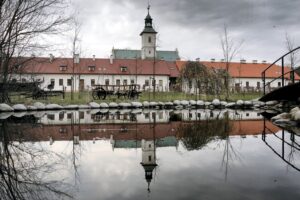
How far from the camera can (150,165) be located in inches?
231

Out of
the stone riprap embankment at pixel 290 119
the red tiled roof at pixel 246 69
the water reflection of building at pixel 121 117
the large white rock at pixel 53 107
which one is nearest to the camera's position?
the stone riprap embankment at pixel 290 119

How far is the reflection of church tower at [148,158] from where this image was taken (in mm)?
5280

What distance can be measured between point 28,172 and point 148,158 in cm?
213

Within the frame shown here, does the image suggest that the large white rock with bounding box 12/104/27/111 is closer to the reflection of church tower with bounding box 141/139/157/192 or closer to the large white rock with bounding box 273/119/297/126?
the reflection of church tower with bounding box 141/139/157/192

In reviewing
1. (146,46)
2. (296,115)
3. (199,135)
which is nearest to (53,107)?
(199,135)

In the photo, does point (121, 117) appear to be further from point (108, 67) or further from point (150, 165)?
point (108, 67)

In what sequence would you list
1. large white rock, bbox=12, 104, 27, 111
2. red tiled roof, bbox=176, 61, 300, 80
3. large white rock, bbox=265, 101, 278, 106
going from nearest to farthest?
large white rock, bbox=12, 104, 27, 111, large white rock, bbox=265, 101, 278, 106, red tiled roof, bbox=176, 61, 300, 80

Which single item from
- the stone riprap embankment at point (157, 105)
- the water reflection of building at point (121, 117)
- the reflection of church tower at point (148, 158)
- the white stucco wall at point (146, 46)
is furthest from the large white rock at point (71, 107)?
the white stucco wall at point (146, 46)

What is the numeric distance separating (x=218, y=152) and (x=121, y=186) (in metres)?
3.08

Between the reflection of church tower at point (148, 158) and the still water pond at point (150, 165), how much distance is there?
15 mm

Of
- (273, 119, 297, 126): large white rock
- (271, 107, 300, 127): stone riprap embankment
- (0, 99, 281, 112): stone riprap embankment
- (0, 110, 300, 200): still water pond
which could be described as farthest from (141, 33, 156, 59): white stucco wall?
(0, 110, 300, 200): still water pond

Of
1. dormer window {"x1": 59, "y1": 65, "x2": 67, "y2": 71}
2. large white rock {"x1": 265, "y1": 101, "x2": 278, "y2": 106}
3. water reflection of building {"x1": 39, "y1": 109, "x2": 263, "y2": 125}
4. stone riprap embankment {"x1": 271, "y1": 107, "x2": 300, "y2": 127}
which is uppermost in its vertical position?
dormer window {"x1": 59, "y1": 65, "x2": 67, "y2": 71}

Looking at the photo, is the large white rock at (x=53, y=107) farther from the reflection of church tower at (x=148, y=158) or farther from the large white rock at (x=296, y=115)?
the large white rock at (x=296, y=115)

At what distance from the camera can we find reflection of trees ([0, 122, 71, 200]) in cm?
427
